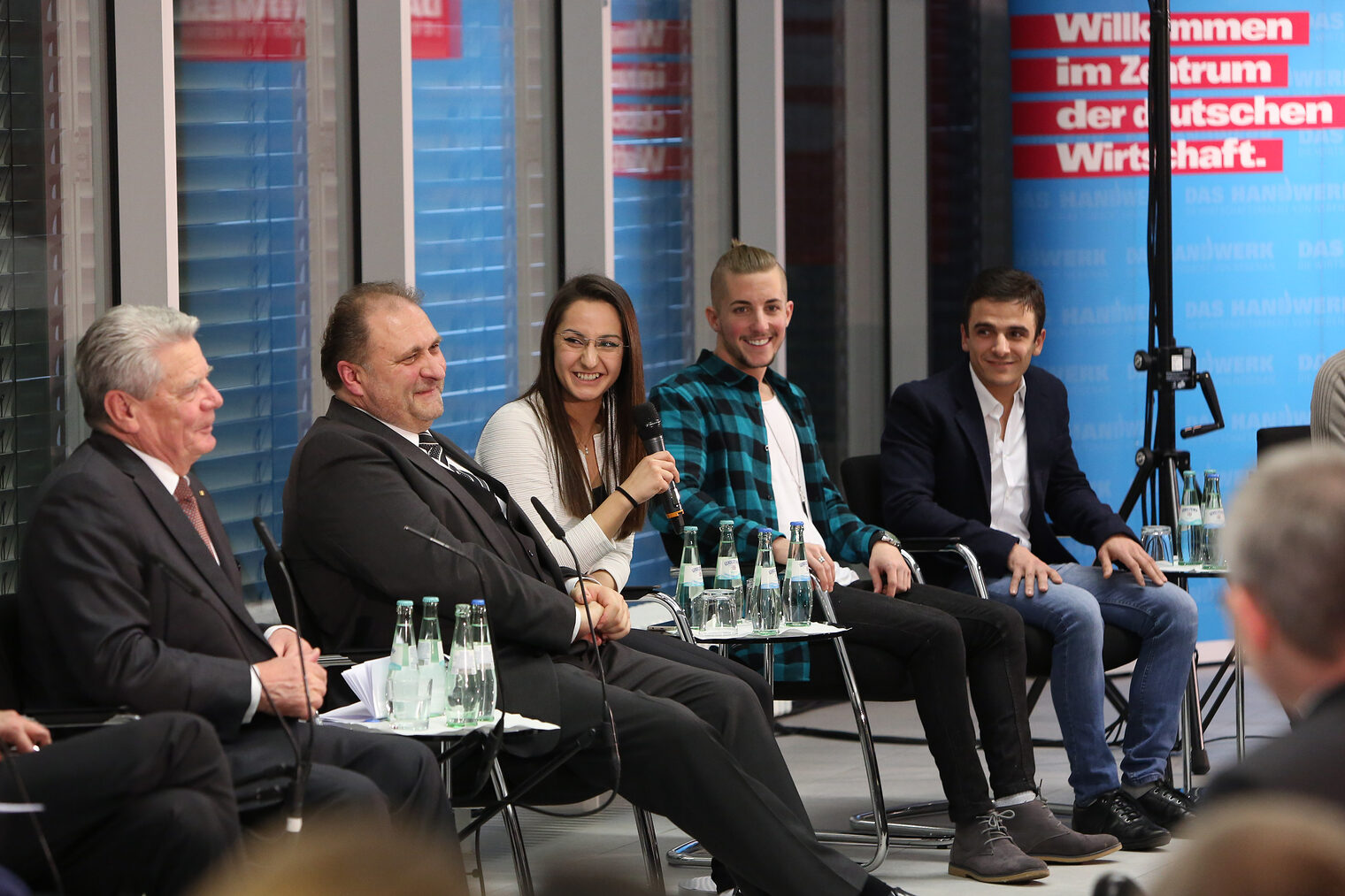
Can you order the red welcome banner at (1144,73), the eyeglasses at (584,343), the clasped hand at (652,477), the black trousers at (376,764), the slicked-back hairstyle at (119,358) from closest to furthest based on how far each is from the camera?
the black trousers at (376,764) → the slicked-back hairstyle at (119,358) → the clasped hand at (652,477) → the eyeglasses at (584,343) → the red welcome banner at (1144,73)

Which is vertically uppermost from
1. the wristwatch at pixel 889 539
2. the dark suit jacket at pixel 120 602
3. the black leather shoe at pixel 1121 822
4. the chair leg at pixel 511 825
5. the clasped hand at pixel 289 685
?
the dark suit jacket at pixel 120 602

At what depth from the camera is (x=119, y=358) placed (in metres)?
2.75

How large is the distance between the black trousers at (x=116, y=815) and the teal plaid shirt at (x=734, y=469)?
1.85 m

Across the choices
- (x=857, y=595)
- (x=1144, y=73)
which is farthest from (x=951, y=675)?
(x=1144, y=73)

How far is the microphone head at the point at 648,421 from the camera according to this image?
12.5 feet

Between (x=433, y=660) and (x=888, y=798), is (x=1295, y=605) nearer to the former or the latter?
(x=433, y=660)

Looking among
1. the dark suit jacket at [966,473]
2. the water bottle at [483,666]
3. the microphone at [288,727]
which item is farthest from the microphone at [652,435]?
the microphone at [288,727]

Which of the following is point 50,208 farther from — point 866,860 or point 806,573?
point 866,860

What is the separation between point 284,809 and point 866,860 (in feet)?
6.20

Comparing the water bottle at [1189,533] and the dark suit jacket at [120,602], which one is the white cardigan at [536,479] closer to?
the dark suit jacket at [120,602]

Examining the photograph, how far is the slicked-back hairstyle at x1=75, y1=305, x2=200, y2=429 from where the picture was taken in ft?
9.02

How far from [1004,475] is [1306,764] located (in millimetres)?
3260

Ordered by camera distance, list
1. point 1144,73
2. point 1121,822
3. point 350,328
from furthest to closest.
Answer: point 1144,73, point 1121,822, point 350,328

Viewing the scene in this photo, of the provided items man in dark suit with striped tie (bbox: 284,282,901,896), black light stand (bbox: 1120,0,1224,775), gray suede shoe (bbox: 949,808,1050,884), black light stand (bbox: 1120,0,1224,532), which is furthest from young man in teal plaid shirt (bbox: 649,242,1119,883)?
black light stand (bbox: 1120,0,1224,532)
